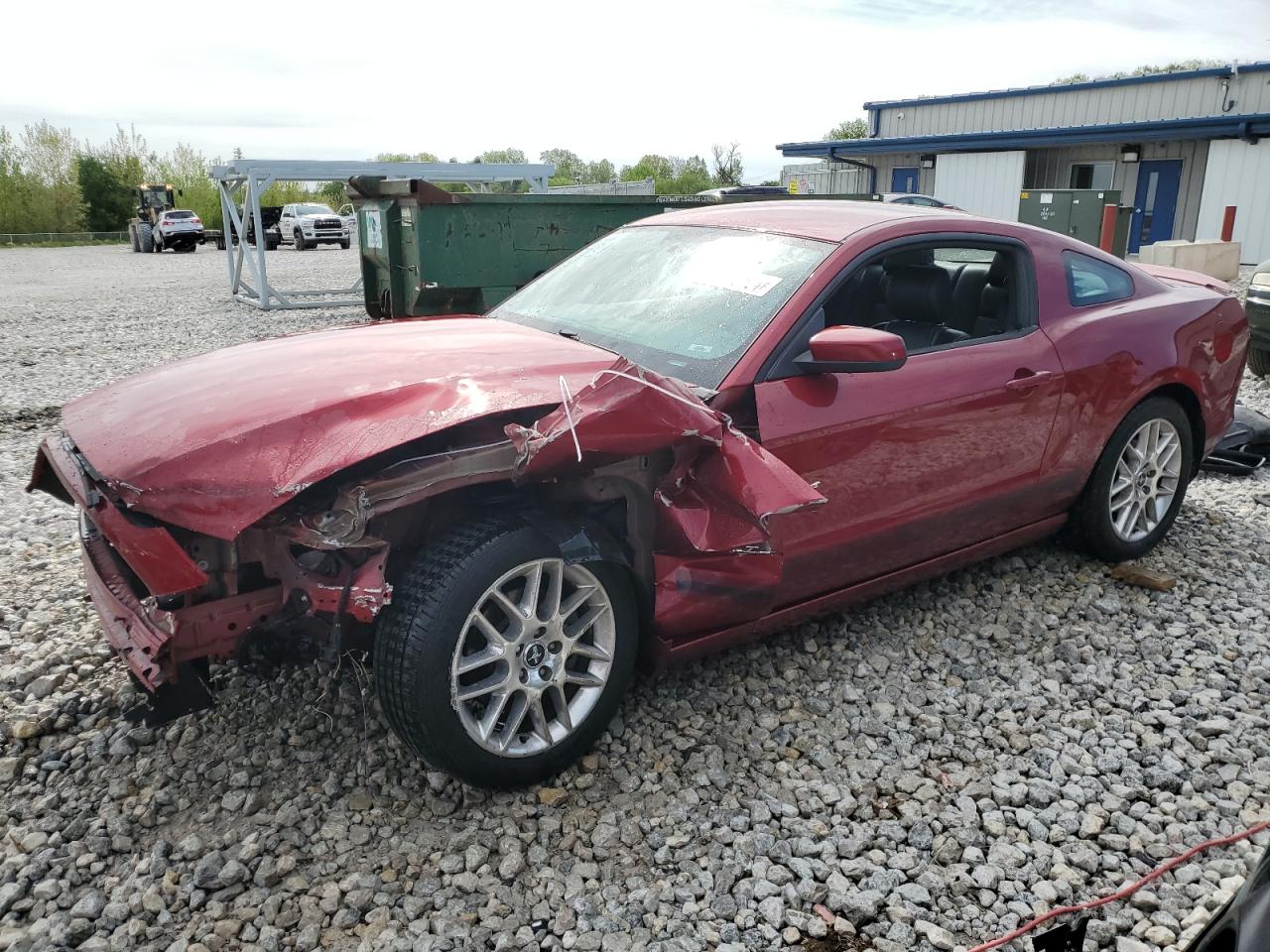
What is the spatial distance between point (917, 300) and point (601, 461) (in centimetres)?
200

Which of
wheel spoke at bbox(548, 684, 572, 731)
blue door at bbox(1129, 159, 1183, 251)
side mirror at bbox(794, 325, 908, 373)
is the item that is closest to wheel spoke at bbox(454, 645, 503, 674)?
wheel spoke at bbox(548, 684, 572, 731)

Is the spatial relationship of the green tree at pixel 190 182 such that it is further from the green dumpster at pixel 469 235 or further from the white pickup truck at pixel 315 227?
the green dumpster at pixel 469 235

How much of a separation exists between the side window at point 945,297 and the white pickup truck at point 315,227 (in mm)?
34692

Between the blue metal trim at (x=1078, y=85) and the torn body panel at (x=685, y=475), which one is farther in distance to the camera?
the blue metal trim at (x=1078, y=85)

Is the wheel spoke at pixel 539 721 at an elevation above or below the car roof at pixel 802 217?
below

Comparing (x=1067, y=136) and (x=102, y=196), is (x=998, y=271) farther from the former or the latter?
(x=102, y=196)

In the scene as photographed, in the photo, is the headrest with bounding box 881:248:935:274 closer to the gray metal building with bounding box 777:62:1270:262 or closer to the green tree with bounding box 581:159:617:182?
the gray metal building with bounding box 777:62:1270:262

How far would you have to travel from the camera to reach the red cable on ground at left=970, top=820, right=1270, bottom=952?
2246 mm

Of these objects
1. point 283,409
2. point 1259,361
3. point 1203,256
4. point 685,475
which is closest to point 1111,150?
point 1203,256

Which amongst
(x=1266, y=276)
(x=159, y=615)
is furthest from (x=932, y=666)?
(x=1266, y=276)

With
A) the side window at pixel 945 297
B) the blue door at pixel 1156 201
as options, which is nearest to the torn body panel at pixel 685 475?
the side window at pixel 945 297

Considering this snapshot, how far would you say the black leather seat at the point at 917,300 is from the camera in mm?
3920

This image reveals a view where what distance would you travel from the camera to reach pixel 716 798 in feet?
9.01

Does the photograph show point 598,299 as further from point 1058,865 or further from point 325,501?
point 1058,865
